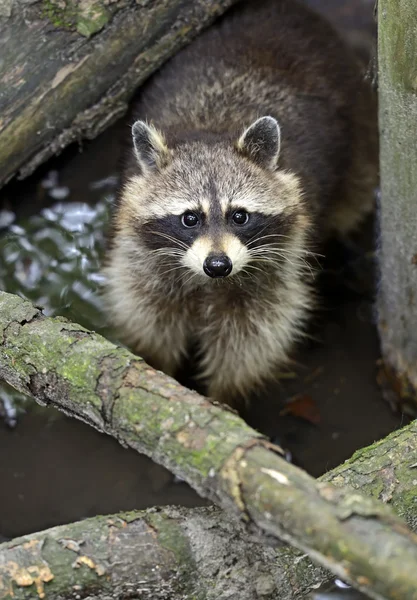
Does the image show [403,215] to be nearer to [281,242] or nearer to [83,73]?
[281,242]

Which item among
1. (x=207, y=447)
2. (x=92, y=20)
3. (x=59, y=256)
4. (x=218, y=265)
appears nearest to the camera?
(x=207, y=447)

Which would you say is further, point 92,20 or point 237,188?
point 92,20

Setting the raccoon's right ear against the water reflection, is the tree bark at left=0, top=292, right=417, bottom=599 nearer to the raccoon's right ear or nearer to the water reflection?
the raccoon's right ear

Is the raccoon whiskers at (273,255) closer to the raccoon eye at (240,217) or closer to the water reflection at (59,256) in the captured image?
the raccoon eye at (240,217)

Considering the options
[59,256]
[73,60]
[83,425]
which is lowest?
[83,425]

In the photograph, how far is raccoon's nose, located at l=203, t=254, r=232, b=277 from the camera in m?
2.72

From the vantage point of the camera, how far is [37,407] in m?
3.62

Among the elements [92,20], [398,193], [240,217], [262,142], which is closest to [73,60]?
[92,20]

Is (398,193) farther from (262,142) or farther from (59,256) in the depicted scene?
(59,256)

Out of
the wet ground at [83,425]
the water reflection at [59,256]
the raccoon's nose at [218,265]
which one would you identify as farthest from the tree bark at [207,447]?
the water reflection at [59,256]

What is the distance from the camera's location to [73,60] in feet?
11.0

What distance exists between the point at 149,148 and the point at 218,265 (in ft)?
2.20

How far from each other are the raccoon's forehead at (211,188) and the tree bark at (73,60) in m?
0.62

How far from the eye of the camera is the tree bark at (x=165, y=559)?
6.95 feet
